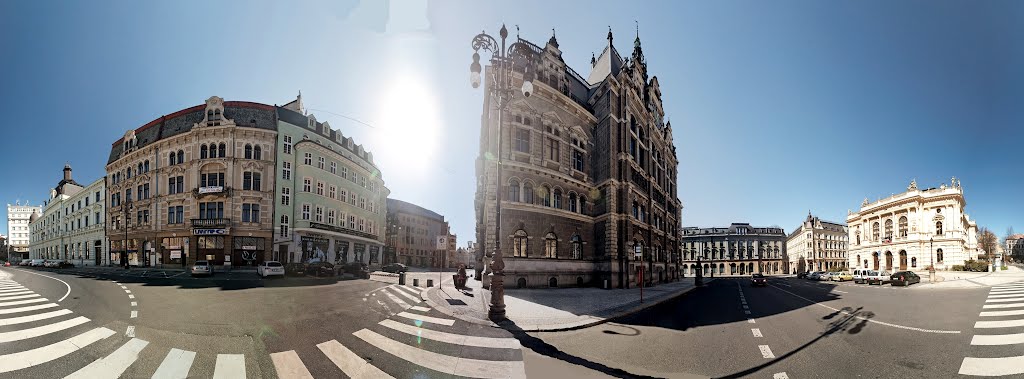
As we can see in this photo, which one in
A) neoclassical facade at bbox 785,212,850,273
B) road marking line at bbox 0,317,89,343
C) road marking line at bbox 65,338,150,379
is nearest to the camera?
road marking line at bbox 65,338,150,379

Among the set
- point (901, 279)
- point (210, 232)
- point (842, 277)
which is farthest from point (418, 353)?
point (842, 277)

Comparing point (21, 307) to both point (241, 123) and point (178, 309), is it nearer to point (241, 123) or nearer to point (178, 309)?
point (178, 309)

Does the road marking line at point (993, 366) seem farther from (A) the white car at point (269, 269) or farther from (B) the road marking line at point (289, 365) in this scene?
(A) the white car at point (269, 269)

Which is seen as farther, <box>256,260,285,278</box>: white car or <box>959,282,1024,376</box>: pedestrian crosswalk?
<box>256,260,285,278</box>: white car

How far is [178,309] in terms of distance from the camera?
28.1ft

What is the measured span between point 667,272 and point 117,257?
41783mm

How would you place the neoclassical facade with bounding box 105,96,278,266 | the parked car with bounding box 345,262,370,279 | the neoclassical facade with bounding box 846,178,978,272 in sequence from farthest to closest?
1. the neoclassical facade with bounding box 846,178,978,272
2. the parked car with bounding box 345,262,370,279
3. the neoclassical facade with bounding box 105,96,278,266

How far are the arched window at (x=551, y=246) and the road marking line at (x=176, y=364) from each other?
1806 cm

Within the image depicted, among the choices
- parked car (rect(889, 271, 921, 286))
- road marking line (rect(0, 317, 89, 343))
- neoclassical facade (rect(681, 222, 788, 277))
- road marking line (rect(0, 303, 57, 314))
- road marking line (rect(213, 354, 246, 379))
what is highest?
road marking line (rect(213, 354, 246, 379))

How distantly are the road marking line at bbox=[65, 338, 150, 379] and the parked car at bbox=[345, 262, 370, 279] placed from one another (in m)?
14.0

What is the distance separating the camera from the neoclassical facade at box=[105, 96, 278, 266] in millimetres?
14555

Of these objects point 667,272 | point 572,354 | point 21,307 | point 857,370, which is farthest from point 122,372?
point 667,272

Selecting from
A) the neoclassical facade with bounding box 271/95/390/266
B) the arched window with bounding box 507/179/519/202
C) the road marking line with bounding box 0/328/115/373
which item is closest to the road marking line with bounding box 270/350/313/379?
the road marking line with bounding box 0/328/115/373

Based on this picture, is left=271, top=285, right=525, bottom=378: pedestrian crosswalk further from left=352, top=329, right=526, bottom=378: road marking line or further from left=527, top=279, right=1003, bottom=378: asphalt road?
left=527, top=279, right=1003, bottom=378: asphalt road
